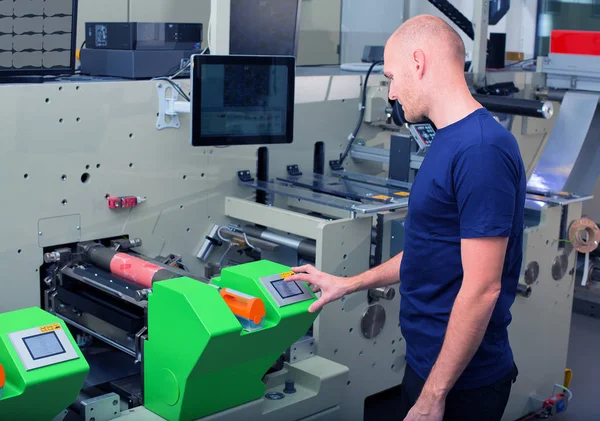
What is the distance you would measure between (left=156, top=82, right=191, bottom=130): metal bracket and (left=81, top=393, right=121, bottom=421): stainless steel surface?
0.90m

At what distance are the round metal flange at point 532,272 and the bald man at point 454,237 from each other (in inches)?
46.5

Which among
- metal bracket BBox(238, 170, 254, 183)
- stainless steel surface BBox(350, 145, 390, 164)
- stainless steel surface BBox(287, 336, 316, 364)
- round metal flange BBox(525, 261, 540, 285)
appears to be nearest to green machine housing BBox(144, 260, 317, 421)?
stainless steel surface BBox(287, 336, 316, 364)

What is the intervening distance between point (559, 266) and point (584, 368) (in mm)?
935

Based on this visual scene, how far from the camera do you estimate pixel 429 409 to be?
1486mm

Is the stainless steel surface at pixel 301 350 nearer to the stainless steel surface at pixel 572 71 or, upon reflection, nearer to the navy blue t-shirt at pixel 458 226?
the navy blue t-shirt at pixel 458 226

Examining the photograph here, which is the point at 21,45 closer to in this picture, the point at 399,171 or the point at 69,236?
the point at 69,236

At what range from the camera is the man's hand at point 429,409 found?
4.87 feet

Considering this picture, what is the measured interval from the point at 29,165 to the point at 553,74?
2.33 meters

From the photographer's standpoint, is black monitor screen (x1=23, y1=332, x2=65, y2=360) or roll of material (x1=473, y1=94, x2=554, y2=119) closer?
black monitor screen (x1=23, y1=332, x2=65, y2=360)

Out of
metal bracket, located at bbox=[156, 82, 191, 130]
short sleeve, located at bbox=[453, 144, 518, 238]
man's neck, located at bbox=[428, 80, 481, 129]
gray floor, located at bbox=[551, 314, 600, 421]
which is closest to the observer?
short sleeve, located at bbox=[453, 144, 518, 238]

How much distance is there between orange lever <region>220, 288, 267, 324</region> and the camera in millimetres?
1776

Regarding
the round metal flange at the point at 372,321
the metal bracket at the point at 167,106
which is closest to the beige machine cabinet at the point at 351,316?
the round metal flange at the point at 372,321

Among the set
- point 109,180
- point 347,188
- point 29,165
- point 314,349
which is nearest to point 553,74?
point 347,188

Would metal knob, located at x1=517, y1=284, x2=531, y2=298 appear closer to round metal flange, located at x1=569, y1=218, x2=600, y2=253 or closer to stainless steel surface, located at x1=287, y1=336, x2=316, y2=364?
round metal flange, located at x1=569, y1=218, x2=600, y2=253
